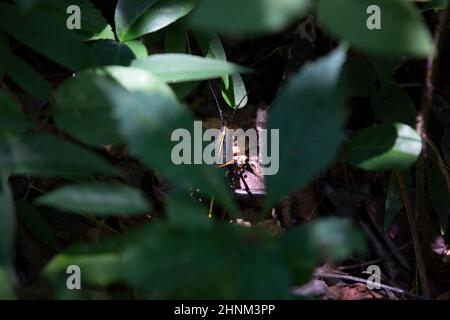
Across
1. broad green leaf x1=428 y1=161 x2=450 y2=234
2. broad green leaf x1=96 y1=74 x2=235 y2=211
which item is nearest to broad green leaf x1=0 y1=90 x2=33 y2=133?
broad green leaf x1=96 y1=74 x2=235 y2=211

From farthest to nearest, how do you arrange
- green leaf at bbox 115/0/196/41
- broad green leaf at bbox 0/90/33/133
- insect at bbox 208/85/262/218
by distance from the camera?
insect at bbox 208/85/262/218, green leaf at bbox 115/0/196/41, broad green leaf at bbox 0/90/33/133

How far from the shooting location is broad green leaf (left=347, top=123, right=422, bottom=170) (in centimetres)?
84

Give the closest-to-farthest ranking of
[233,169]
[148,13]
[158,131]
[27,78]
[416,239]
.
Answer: [158,131] → [27,78] → [148,13] → [416,239] → [233,169]

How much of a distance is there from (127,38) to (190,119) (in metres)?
0.35

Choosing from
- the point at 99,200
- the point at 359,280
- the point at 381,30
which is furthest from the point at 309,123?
the point at 359,280

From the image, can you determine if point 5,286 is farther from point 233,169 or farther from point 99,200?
point 233,169

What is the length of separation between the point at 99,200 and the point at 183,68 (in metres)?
0.26

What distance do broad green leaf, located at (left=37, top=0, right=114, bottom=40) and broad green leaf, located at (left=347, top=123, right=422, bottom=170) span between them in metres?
0.43

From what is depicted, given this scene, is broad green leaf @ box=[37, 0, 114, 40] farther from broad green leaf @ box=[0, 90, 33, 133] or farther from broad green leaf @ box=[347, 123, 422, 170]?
broad green leaf @ box=[347, 123, 422, 170]

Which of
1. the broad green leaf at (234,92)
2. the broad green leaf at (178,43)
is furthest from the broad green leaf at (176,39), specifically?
the broad green leaf at (234,92)

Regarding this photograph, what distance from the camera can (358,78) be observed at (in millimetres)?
1123

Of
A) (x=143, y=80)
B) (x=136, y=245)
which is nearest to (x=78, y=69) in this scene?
(x=143, y=80)

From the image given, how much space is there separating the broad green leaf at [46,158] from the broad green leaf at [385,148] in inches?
14.6

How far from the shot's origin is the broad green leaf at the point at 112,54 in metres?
0.83
